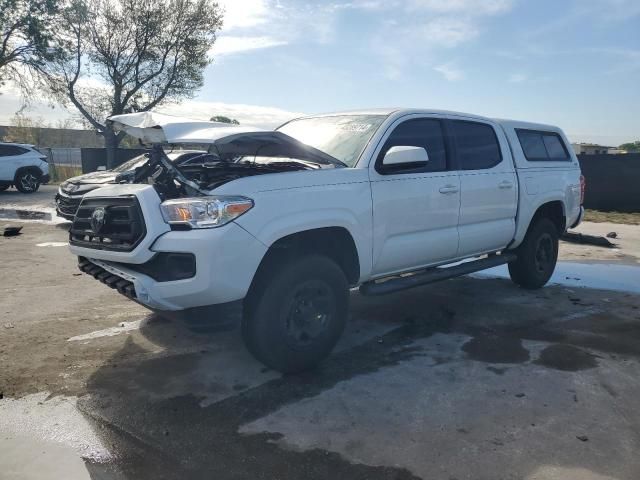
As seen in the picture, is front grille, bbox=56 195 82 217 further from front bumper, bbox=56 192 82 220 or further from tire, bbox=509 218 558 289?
tire, bbox=509 218 558 289

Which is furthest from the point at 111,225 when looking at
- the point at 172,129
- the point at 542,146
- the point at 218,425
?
the point at 542,146

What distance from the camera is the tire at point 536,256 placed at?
21.4 feet

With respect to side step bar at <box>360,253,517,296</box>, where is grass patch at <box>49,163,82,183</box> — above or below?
above

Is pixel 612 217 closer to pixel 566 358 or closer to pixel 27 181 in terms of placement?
pixel 566 358

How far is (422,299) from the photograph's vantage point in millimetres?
6301

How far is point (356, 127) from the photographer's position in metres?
4.92

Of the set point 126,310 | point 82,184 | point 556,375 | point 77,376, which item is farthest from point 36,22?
point 556,375

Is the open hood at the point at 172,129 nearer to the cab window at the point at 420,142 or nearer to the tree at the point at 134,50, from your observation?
the cab window at the point at 420,142

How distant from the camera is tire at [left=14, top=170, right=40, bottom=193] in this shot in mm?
19266

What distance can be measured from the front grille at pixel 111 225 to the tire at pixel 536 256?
14.9 ft

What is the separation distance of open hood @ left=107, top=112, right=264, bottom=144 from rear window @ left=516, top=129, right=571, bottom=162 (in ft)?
11.5

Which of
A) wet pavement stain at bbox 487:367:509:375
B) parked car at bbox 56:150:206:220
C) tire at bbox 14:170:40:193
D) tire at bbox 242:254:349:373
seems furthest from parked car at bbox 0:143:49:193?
wet pavement stain at bbox 487:367:509:375

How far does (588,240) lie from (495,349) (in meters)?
6.72

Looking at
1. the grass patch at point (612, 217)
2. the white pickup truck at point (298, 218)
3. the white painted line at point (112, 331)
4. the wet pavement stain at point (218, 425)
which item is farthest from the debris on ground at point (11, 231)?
the grass patch at point (612, 217)
